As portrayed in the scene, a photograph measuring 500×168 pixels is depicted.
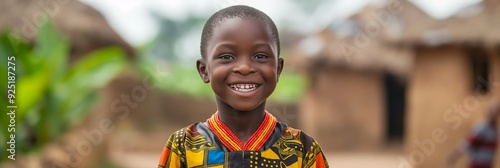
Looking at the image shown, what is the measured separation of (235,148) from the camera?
6.23 feet

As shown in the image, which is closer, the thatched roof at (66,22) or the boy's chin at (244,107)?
the boy's chin at (244,107)

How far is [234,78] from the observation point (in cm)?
185

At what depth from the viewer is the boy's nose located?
1.83m

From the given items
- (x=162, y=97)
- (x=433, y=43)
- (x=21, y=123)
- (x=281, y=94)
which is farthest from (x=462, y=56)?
(x=281, y=94)

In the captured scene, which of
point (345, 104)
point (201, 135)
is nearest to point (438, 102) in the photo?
point (345, 104)

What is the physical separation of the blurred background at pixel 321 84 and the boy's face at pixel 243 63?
557mm

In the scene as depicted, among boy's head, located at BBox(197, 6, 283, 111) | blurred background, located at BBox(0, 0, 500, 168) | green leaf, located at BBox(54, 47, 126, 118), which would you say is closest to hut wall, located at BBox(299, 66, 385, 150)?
blurred background, located at BBox(0, 0, 500, 168)

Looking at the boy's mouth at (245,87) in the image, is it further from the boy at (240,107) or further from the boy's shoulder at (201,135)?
the boy's shoulder at (201,135)

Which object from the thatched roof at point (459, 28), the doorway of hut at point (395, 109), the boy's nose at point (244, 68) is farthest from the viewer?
the doorway of hut at point (395, 109)

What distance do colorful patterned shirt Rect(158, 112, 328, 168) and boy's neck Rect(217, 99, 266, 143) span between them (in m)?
0.02

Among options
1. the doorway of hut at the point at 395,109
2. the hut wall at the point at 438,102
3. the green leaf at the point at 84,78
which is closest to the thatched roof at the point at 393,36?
the hut wall at the point at 438,102

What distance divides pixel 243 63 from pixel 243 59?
0.01m

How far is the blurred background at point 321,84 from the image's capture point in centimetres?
676

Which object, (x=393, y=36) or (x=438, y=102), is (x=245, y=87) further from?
(x=393, y=36)
